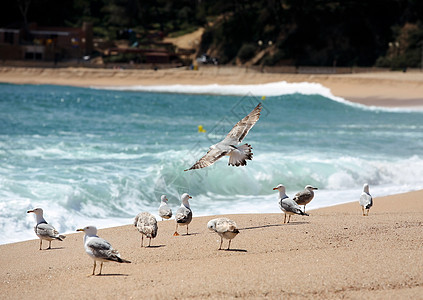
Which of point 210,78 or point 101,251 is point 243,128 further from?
point 210,78

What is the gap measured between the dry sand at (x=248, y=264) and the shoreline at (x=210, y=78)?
44.1 meters

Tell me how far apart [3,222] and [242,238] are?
452 centimetres

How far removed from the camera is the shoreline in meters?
54.6

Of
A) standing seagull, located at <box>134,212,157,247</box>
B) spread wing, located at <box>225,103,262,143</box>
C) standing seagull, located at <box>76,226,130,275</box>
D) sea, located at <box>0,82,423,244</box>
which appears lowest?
sea, located at <box>0,82,423,244</box>

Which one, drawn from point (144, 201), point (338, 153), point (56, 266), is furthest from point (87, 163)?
point (56, 266)

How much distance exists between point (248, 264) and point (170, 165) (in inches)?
373

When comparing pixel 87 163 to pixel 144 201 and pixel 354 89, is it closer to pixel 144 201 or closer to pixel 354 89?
pixel 144 201

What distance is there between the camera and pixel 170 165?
1633 centimetres

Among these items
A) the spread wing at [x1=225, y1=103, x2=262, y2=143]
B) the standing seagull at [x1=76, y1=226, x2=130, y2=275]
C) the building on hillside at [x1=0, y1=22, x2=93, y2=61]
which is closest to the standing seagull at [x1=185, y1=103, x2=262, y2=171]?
the spread wing at [x1=225, y1=103, x2=262, y2=143]

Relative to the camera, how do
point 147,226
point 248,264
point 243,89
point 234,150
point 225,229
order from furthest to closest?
point 243,89
point 234,150
point 147,226
point 225,229
point 248,264

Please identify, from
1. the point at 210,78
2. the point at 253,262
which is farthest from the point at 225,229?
the point at 210,78

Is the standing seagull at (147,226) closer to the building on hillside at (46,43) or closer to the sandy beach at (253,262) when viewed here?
the sandy beach at (253,262)

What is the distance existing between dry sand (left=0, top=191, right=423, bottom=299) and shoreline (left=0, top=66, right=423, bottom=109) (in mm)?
44109

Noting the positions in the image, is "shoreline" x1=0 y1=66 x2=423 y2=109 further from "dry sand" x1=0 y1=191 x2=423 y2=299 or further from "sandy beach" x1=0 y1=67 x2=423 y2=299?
"dry sand" x1=0 y1=191 x2=423 y2=299
